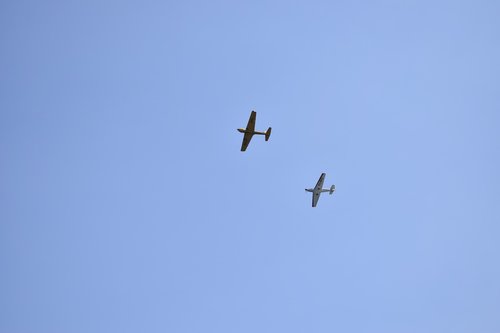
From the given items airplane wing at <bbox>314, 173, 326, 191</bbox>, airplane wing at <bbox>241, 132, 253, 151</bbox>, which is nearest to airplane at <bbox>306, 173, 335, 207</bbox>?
airplane wing at <bbox>314, 173, 326, 191</bbox>

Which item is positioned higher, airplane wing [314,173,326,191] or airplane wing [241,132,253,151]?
airplane wing [314,173,326,191]

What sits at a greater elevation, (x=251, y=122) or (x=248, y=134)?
(x=251, y=122)

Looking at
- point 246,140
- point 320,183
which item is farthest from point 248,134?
point 320,183

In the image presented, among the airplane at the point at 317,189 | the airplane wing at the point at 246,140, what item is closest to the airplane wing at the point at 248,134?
the airplane wing at the point at 246,140

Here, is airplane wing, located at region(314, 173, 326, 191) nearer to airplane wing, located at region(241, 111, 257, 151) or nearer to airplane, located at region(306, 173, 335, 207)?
airplane, located at region(306, 173, 335, 207)

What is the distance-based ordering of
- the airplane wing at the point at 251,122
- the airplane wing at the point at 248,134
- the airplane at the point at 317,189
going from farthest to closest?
1. the airplane at the point at 317,189
2. the airplane wing at the point at 248,134
3. the airplane wing at the point at 251,122

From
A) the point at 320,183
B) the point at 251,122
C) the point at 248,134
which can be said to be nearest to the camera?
the point at 251,122

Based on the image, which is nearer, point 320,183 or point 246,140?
point 246,140

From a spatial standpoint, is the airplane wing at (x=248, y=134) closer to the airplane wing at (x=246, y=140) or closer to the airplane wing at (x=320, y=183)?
the airplane wing at (x=246, y=140)

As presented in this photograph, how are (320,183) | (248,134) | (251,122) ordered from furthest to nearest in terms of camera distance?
1. (320,183)
2. (248,134)
3. (251,122)

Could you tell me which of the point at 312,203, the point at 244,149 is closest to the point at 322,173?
the point at 312,203

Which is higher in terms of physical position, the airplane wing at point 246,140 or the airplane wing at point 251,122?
the airplane wing at point 251,122

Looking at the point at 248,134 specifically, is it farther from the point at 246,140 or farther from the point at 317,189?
the point at 317,189

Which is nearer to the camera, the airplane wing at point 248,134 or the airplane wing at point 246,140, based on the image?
the airplane wing at point 248,134
